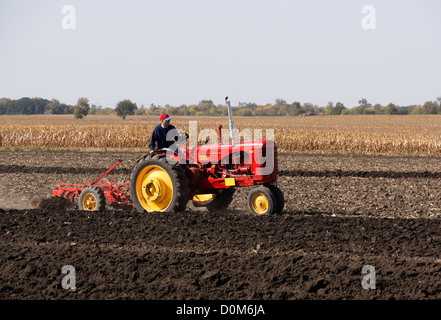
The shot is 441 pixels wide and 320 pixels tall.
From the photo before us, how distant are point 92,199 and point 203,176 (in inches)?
77.6

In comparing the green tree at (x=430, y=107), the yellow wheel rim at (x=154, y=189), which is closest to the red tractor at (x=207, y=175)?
the yellow wheel rim at (x=154, y=189)

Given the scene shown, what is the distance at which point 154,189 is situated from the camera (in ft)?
31.2

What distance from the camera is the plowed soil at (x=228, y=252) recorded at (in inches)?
224

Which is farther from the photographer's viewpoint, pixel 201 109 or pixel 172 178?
pixel 201 109

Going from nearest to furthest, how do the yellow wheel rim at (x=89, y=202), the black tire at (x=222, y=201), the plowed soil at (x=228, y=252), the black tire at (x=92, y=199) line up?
the plowed soil at (x=228, y=252), the black tire at (x=92, y=199), the yellow wheel rim at (x=89, y=202), the black tire at (x=222, y=201)

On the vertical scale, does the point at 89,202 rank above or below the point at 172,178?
below

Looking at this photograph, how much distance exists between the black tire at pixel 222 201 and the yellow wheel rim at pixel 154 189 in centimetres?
108

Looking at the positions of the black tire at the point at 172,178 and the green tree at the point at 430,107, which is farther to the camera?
the green tree at the point at 430,107

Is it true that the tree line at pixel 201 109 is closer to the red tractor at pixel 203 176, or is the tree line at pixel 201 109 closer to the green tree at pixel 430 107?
the green tree at pixel 430 107

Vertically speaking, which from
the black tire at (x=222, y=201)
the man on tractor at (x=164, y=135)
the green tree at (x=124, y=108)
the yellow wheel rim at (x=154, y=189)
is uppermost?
the green tree at (x=124, y=108)

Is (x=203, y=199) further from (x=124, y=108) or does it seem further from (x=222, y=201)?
(x=124, y=108)

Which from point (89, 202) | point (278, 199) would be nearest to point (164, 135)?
point (89, 202)
